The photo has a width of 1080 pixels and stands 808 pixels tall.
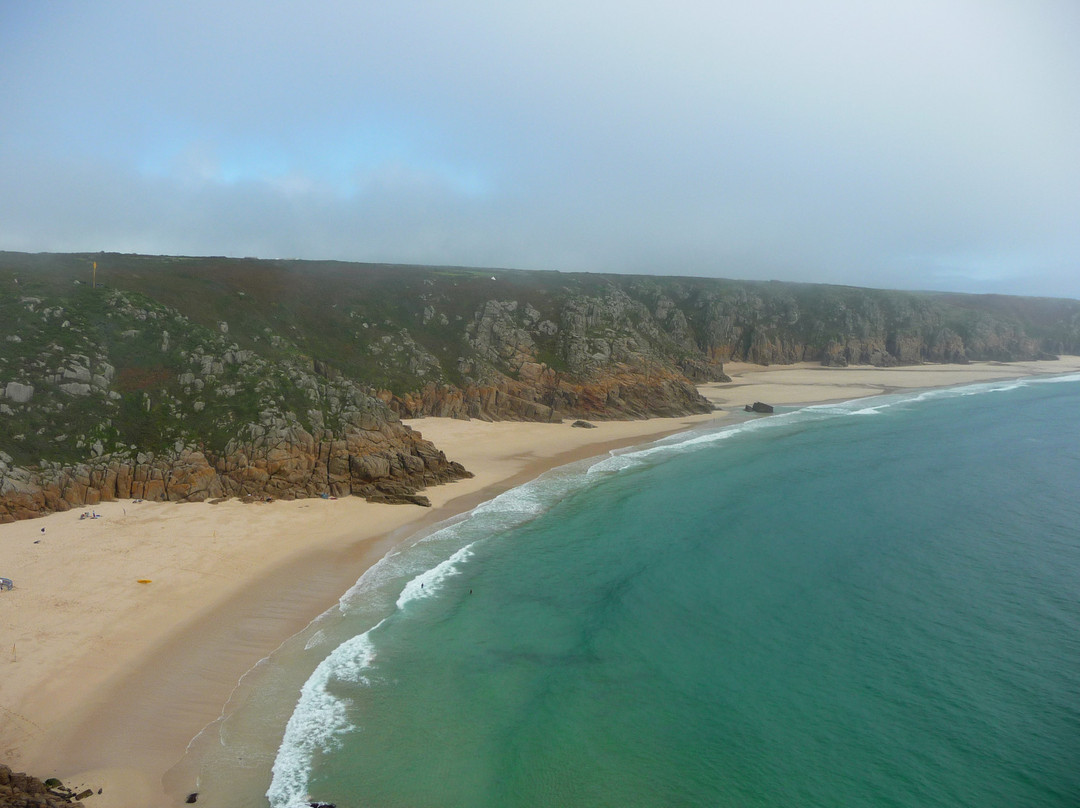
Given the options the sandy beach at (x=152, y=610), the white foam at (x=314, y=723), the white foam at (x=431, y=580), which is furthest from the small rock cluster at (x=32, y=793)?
the white foam at (x=431, y=580)

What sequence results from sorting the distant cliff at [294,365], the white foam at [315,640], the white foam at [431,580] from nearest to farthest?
the white foam at [315,640]
the white foam at [431,580]
the distant cliff at [294,365]

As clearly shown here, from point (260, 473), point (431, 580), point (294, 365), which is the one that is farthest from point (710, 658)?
point (294, 365)

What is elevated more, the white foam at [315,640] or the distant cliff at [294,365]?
the distant cliff at [294,365]

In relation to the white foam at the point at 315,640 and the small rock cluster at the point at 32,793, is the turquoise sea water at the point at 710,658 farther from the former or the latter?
the small rock cluster at the point at 32,793

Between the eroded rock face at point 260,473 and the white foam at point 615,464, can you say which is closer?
the eroded rock face at point 260,473

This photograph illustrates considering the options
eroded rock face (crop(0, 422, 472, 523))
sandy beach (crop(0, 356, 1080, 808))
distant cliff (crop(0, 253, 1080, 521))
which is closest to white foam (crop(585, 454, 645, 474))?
sandy beach (crop(0, 356, 1080, 808))

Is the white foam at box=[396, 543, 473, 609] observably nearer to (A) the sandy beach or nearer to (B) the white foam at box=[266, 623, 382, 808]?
(A) the sandy beach
